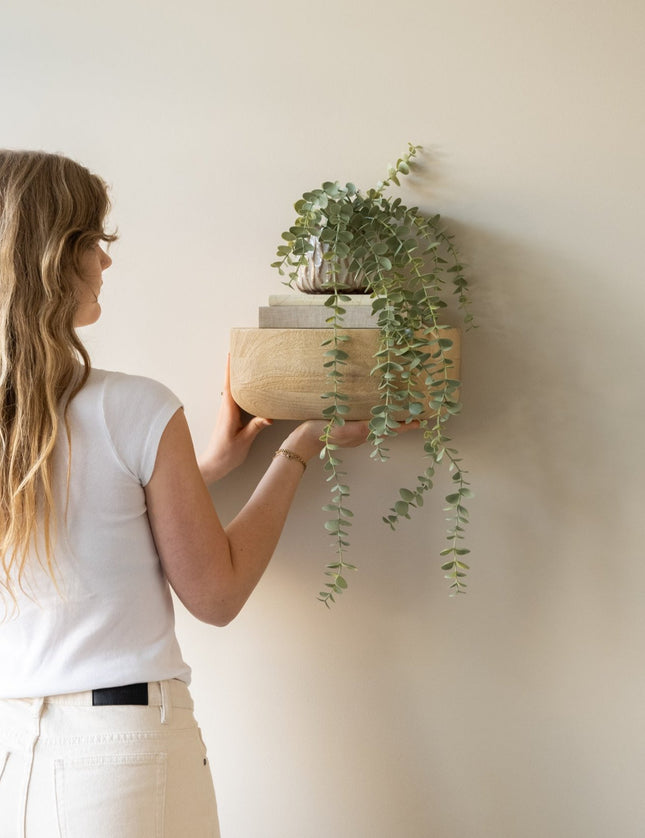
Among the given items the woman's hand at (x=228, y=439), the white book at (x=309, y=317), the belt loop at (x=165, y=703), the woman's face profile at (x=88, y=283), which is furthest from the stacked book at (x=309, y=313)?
the belt loop at (x=165, y=703)

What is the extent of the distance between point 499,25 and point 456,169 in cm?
22

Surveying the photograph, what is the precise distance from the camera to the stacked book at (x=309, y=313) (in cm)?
122

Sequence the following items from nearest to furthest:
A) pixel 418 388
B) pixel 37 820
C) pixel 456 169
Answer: pixel 37 820
pixel 418 388
pixel 456 169

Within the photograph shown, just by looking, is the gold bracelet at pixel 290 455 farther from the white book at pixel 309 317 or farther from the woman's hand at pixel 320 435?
the white book at pixel 309 317

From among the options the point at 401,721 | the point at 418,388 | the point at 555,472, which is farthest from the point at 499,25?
the point at 401,721

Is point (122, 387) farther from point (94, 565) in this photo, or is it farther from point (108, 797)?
point (108, 797)

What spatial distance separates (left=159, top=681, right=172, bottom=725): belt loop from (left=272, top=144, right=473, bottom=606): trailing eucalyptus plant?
293 mm

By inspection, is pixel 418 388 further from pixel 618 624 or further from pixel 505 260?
pixel 618 624

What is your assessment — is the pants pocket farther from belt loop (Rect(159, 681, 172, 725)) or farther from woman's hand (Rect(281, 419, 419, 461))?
woman's hand (Rect(281, 419, 419, 461))

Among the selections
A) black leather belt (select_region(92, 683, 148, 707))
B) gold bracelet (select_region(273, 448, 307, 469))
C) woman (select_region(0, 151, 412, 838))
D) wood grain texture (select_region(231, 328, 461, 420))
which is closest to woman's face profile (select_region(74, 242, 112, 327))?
woman (select_region(0, 151, 412, 838))

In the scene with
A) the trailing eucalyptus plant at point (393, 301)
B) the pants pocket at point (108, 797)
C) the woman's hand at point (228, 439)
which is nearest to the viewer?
the pants pocket at point (108, 797)

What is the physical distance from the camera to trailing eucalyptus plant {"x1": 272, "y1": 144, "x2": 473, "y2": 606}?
117 centimetres

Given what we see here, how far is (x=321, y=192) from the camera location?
4.04ft

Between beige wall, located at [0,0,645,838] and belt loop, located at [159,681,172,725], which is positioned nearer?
belt loop, located at [159,681,172,725]
